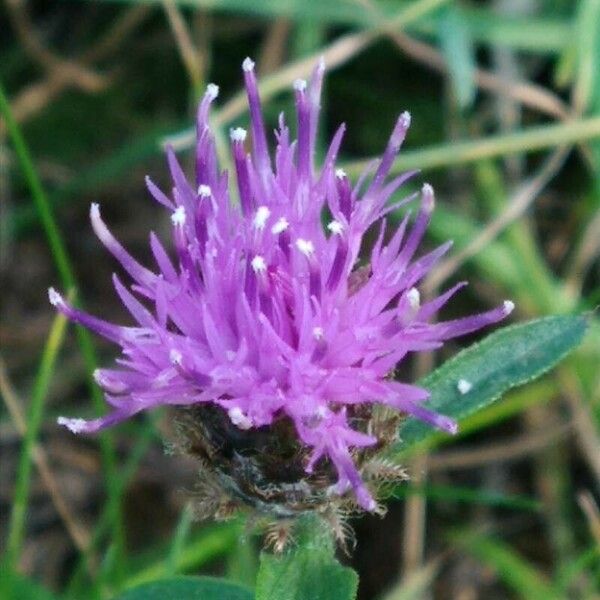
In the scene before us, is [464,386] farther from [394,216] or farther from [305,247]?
[394,216]

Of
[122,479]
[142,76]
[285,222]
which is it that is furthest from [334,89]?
[285,222]

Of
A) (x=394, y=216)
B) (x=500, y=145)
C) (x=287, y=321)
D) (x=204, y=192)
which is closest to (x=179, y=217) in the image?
(x=204, y=192)

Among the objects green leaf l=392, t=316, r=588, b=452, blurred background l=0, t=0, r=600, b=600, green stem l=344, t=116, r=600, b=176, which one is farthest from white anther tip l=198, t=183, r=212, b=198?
green stem l=344, t=116, r=600, b=176

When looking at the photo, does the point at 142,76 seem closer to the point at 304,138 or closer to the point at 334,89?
the point at 334,89

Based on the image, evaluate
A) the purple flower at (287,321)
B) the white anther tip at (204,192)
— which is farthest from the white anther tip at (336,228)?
the white anther tip at (204,192)

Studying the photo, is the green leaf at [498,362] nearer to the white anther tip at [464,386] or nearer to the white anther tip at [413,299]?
the white anther tip at [464,386]

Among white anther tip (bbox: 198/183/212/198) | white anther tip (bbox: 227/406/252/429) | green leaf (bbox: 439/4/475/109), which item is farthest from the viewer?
green leaf (bbox: 439/4/475/109)

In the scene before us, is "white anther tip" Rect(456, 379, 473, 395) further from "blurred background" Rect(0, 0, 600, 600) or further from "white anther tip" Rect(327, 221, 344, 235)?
"blurred background" Rect(0, 0, 600, 600)

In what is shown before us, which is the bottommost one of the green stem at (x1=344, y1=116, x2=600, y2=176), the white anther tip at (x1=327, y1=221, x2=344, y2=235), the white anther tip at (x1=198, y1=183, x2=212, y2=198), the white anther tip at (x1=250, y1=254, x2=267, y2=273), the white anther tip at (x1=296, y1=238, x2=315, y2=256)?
the white anther tip at (x1=250, y1=254, x2=267, y2=273)
